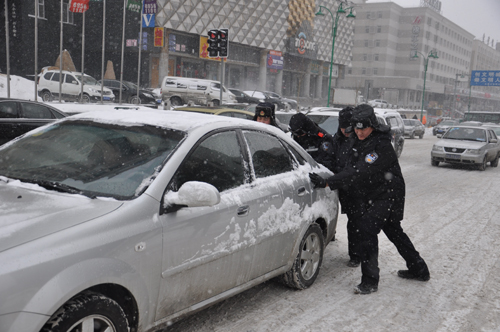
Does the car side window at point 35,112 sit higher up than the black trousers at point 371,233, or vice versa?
the car side window at point 35,112

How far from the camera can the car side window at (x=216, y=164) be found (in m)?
3.14

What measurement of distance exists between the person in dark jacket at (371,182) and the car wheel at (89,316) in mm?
2316

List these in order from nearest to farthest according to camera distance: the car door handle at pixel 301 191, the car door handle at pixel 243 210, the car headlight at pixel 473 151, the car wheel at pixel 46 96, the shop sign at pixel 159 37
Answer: the car door handle at pixel 243 210, the car door handle at pixel 301 191, the car headlight at pixel 473 151, the car wheel at pixel 46 96, the shop sign at pixel 159 37

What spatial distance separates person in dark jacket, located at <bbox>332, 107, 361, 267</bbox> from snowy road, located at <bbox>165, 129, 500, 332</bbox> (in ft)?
0.67

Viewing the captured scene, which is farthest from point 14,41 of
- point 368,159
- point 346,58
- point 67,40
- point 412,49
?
point 412,49

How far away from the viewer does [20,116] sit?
10.0m

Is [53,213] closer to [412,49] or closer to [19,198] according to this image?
[19,198]

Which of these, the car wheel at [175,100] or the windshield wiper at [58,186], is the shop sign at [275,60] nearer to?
the car wheel at [175,100]

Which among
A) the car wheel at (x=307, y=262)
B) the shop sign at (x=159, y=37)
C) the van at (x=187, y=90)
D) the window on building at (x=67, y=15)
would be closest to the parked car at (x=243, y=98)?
the van at (x=187, y=90)

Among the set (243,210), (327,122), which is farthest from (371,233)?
(327,122)

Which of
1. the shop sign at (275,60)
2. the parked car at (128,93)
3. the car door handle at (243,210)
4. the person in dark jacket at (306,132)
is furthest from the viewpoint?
the shop sign at (275,60)

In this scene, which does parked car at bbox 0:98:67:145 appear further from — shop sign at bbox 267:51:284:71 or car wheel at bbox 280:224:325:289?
shop sign at bbox 267:51:284:71

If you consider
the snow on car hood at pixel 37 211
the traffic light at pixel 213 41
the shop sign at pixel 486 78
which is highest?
the shop sign at pixel 486 78

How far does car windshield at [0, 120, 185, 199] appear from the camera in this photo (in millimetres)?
2934
